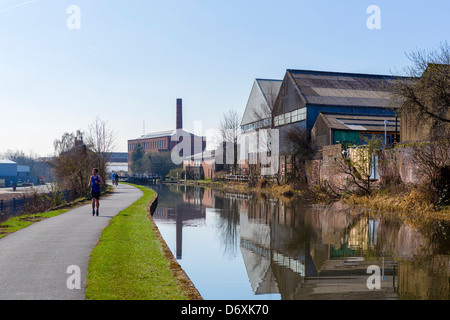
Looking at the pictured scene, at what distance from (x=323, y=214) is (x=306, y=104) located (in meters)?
23.1

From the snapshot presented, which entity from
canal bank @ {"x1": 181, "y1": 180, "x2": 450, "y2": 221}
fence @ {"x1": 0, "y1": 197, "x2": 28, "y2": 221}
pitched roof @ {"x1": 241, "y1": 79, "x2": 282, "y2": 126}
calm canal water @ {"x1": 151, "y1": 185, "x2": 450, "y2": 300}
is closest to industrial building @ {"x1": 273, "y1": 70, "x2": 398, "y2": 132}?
pitched roof @ {"x1": 241, "y1": 79, "x2": 282, "y2": 126}

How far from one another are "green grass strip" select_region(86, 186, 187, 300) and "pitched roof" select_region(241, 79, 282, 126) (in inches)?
1641

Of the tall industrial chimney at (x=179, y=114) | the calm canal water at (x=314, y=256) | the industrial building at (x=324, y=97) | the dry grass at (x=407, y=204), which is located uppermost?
the tall industrial chimney at (x=179, y=114)

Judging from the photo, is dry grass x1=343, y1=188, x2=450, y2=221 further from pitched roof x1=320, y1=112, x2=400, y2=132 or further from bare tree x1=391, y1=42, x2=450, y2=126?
pitched roof x1=320, y1=112, x2=400, y2=132

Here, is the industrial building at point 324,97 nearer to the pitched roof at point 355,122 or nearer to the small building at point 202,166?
the pitched roof at point 355,122

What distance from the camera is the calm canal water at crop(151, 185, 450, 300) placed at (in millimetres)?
8211

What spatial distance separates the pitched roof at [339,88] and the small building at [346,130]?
3306mm

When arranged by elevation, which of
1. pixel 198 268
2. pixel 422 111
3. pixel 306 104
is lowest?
pixel 198 268

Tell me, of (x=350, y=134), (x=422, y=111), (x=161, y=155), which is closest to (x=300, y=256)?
(x=422, y=111)

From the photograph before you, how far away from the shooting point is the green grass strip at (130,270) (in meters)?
6.93

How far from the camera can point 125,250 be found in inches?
408

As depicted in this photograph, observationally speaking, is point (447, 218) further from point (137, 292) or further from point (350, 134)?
point (350, 134)

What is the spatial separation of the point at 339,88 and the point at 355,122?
8.40 meters

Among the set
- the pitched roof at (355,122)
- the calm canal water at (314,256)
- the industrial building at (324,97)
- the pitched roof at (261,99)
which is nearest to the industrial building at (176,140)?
the pitched roof at (261,99)
